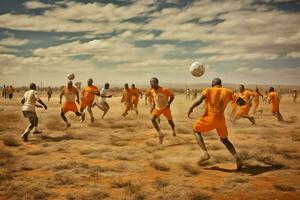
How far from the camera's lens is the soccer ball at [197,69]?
1194 centimetres

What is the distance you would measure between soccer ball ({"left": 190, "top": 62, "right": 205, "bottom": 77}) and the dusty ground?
2.36 meters

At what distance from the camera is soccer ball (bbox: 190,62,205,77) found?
11.9 m

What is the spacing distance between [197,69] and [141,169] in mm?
3967

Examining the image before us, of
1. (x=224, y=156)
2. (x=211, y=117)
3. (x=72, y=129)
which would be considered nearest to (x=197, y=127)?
(x=211, y=117)

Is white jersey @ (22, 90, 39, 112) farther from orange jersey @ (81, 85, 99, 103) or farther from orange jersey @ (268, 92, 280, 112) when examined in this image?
orange jersey @ (268, 92, 280, 112)

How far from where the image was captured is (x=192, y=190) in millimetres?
7539

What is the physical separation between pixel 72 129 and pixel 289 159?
9.88 m

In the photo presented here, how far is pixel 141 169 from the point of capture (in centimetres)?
947

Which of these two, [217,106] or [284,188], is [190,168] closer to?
[217,106]

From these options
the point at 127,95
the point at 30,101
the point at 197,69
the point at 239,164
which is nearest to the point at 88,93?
the point at 127,95

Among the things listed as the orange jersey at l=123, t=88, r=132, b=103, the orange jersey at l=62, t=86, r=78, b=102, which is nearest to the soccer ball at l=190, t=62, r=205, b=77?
the orange jersey at l=62, t=86, r=78, b=102

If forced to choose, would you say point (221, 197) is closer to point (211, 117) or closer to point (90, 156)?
point (211, 117)

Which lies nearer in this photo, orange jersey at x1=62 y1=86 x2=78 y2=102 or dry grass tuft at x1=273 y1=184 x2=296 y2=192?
dry grass tuft at x1=273 y1=184 x2=296 y2=192

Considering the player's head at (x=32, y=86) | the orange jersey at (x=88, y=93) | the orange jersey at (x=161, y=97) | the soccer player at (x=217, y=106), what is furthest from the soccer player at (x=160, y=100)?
the orange jersey at (x=88, y=93)
